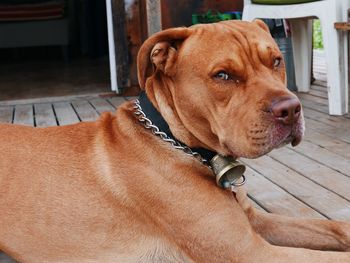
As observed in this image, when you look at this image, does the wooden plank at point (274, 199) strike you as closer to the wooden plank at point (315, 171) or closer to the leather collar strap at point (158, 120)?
the wooden plank at point (315, 171)

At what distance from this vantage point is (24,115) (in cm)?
487

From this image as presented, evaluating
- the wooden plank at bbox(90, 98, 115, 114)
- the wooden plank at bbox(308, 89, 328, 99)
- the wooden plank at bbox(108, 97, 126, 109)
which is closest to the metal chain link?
the wooden plank at bbox(90, 98, 115, 114)

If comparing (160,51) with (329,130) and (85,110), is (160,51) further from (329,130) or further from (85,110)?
(85,110)

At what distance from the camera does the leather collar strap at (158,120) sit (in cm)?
196

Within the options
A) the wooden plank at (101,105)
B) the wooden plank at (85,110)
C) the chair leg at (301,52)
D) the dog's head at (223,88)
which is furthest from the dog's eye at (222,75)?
the chair leg at (301,52)

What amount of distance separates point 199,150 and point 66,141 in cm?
49

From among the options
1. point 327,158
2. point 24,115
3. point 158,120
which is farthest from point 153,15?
point 158,120

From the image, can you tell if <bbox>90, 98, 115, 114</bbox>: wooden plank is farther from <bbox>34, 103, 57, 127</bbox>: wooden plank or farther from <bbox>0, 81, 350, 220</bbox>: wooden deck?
<bbox>34, 103, 57, 127</bbox>: wooden plank

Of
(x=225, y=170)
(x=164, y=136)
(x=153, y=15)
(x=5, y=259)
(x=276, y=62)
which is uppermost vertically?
(x=153, y=15)

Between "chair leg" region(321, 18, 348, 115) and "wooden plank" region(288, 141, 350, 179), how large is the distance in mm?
832

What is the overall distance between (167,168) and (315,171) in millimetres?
1329

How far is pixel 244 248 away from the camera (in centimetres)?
179

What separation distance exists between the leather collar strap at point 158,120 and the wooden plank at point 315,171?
3.05 feet

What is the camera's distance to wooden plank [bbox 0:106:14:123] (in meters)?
4.70
